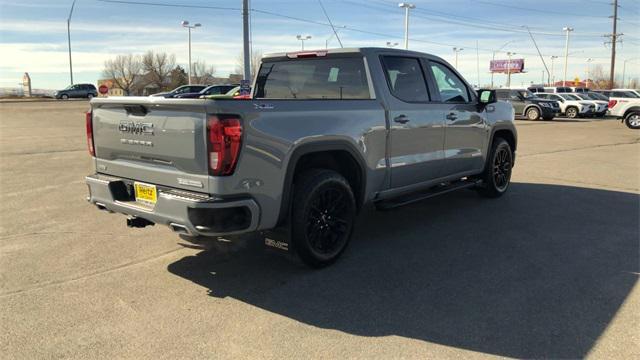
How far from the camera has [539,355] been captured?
3188 millimetres

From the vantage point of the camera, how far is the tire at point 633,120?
2272 cm

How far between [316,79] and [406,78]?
3.11ft

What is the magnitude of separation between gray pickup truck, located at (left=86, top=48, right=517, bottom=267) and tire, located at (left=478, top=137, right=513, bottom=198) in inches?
38.1

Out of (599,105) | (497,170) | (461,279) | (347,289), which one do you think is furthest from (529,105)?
(347,289)

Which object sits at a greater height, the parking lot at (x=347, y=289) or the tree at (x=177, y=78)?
the tree at (x=177, y=78)

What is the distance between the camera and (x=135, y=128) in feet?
13.6

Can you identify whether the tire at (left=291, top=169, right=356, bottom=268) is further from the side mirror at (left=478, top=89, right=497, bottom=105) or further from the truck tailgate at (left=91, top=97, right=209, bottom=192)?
the side mirror at (left=478, top=89, right=497, bottom=105)

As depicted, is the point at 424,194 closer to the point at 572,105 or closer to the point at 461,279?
the point at 461,279

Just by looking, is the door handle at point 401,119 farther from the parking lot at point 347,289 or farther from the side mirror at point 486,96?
the side mirror at point 486,96

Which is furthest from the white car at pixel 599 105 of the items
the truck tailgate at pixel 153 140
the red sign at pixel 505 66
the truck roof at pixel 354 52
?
the red sign at pixel 505 66

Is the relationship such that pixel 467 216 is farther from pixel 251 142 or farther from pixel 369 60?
pixel 251 142

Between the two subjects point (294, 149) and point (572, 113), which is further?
point (572, 113)

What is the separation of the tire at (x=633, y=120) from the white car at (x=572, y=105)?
8.85m

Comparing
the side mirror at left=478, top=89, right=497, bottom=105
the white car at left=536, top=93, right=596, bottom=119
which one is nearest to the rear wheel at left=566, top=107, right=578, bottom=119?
the white car at left=536, top=93, right=596, bottom=119
